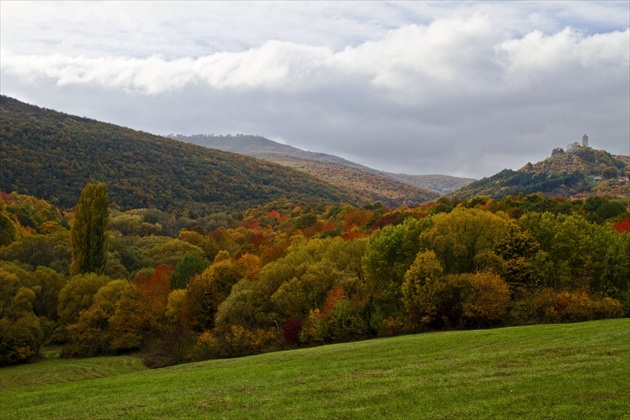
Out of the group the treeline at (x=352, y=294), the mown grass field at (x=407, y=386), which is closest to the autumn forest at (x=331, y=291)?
the treeline at (x=352, y=294)

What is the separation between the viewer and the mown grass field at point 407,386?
19.4 meters

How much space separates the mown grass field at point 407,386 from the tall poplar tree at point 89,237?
42.8 metres

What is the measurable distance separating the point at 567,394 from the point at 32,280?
64301mm

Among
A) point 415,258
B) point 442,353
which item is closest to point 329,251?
point 415,258

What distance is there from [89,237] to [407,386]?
207 ft

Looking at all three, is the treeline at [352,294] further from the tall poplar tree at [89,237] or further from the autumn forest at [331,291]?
the tall poplar tree at [89,237]

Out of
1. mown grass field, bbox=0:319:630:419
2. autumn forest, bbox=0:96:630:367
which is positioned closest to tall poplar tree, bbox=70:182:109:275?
autumn forest, bbox=0:96:630:367

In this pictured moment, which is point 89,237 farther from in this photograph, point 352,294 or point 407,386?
point 407,386

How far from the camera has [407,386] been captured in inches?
904

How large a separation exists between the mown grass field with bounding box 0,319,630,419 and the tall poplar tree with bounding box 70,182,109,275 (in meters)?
42.8

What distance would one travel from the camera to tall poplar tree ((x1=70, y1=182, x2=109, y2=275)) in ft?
246

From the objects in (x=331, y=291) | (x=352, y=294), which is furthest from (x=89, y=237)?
(x=352, y=294)

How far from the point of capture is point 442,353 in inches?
1239

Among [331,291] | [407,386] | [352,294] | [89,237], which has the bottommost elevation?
[352,294]
